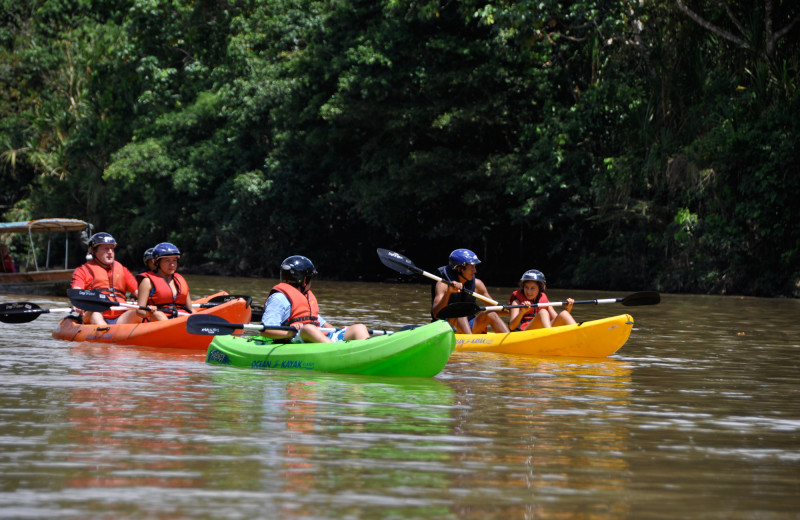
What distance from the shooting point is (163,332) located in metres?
12.5

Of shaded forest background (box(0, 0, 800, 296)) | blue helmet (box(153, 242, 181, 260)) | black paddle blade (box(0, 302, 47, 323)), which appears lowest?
black paddle blade (box(0, 302, 47, 323))

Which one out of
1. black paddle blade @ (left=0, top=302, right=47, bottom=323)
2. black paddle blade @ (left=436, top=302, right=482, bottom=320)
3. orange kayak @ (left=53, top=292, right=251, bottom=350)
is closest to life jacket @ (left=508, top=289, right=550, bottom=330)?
black paddle blade @ (left=436, top=302, right=482, bottom=320)

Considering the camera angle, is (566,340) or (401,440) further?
(566,340)

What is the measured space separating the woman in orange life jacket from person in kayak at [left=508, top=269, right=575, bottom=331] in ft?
12.4

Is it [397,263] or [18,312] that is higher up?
[397,263]

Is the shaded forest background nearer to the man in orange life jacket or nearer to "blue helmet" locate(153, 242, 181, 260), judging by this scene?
the man in orange life jacket

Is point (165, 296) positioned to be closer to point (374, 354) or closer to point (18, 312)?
point (18, 312)

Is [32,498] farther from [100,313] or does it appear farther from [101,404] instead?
[100,313]

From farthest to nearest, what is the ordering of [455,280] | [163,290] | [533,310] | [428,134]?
[428,134] < [533,310] < [163,290] < [455,280]

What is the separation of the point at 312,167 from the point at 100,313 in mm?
23727

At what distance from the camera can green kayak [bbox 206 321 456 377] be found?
31.2 feet

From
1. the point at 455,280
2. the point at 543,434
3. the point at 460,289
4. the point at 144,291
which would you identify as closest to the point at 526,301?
the point at 455,280

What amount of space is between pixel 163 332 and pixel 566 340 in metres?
4.35

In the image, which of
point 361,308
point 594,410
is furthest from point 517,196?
point 594,410
